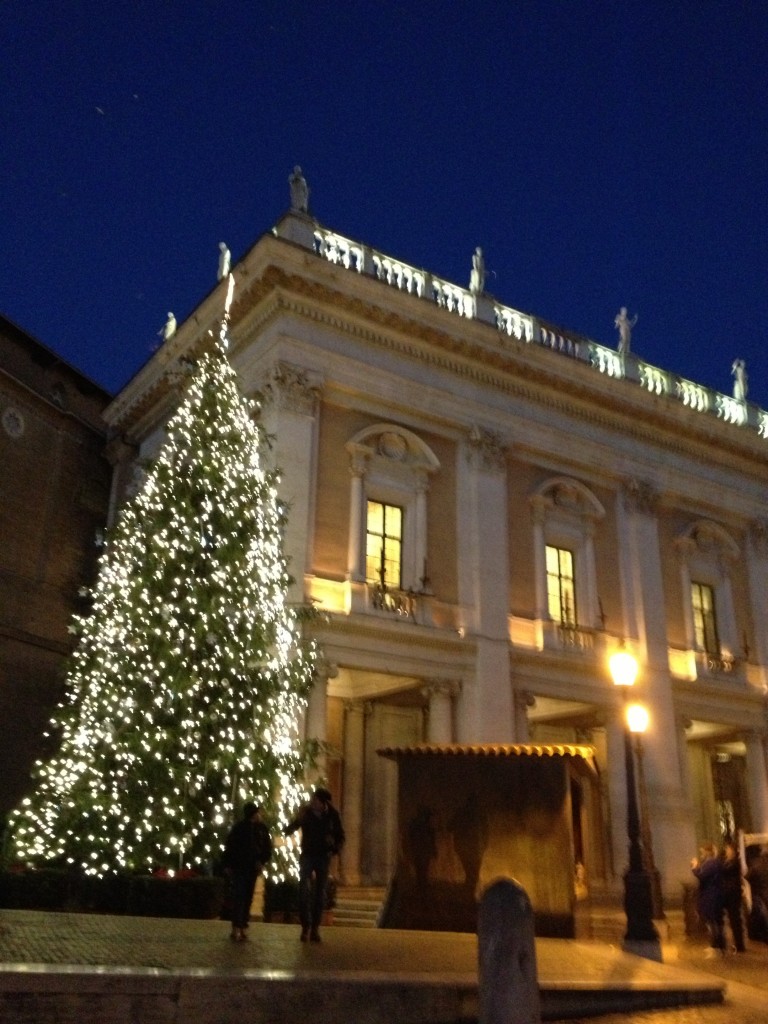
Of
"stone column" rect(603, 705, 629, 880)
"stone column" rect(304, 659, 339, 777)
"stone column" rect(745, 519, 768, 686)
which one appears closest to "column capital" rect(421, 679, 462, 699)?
"stone column" rect(304, 659, 339, 777)

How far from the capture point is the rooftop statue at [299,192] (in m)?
21.2

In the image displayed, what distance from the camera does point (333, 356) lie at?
2047 centimetres

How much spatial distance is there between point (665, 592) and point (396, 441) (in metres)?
8.15

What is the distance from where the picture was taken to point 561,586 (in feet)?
74.4

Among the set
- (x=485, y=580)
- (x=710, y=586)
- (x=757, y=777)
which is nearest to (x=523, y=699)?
(x=485, y=580)

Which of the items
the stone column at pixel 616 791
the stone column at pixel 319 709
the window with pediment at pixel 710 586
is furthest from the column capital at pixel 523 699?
the window with pediment at pixel 710 586

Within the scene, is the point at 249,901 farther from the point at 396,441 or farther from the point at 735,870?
the point at 396,441

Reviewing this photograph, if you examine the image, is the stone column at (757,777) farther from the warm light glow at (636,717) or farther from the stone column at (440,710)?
the warm light glow at (636,717)

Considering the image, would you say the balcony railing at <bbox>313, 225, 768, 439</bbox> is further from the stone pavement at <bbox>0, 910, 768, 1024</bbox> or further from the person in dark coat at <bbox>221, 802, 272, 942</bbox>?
the stone pavement at <bbox>0, 910, 768, 1024</bbox>

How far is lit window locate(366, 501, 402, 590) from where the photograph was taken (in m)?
19.9

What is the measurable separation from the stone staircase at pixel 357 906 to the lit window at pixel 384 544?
574 cm

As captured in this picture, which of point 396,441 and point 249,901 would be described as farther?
point 396,441

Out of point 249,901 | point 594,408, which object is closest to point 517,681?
point 594,408

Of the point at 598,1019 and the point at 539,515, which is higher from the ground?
the point at 539,515
